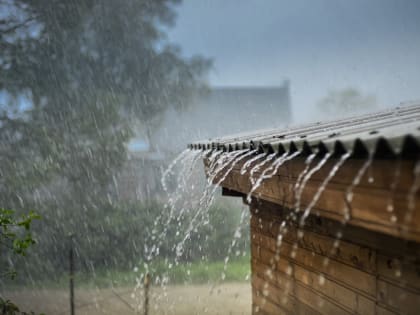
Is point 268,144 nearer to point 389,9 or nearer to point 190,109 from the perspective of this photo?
point 190,109

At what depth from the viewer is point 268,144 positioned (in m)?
2.40

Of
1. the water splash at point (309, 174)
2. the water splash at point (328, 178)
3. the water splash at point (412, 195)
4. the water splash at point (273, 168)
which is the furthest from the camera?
the water splash at point (273, 168)

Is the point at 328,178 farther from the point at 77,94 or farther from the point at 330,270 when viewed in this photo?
the point at 77,94

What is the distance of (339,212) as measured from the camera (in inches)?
73.1

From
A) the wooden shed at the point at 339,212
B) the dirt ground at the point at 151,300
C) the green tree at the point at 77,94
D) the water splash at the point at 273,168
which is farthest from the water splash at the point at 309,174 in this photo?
the green tree at the point at 77,94

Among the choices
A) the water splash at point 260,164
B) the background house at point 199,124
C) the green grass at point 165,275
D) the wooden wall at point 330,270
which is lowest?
the green grass at point 165,275

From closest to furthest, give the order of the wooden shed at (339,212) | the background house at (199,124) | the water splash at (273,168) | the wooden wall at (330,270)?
the wooden shed at (339,212) → the wooden wall at (330,270) → the water splash at (273,168) → the background house at (199,124)

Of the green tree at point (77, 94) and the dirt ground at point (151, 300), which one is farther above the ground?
the green tree at point (77, 94)

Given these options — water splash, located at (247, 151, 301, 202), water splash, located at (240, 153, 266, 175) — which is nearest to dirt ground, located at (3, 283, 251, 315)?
water splash, located at (240, 153, 266, 175)

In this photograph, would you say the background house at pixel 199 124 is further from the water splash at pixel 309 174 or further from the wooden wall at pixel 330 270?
the water splash at pixel 309 174

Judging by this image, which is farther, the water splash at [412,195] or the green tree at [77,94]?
the green tree at [77,94]

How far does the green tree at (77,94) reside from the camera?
1667cm

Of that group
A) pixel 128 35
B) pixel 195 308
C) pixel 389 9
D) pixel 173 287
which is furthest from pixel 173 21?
pixel 389 9

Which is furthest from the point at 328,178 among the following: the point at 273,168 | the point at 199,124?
the point at 199,124
